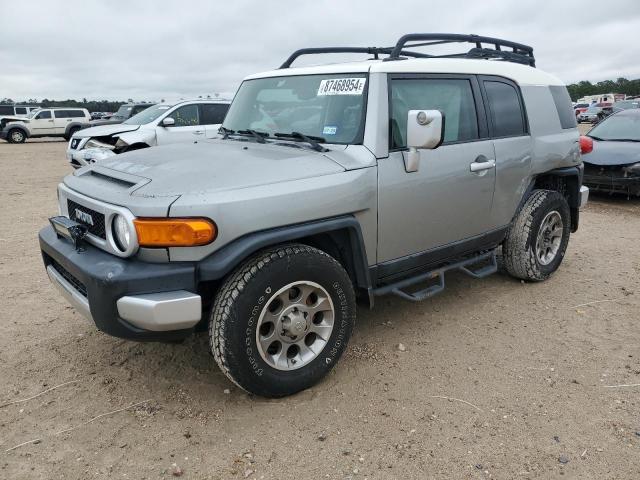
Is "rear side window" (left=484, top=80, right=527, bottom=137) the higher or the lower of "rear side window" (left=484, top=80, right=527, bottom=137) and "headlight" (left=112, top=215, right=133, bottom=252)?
the higher

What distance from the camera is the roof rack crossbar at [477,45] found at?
3713 mm

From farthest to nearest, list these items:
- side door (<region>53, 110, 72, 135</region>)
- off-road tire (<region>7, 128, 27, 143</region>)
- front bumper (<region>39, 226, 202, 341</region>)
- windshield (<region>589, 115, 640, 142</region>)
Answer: side door (<region>53, 110, 72, 135</region>) → off-road tire (<region>7, 128, 27, 143</region>) → windshield (<region>589, 115, 640, 142</region>) → front bumper (<region>39, 226, 202, 341</region>)

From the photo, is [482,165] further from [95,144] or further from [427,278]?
[95,144]

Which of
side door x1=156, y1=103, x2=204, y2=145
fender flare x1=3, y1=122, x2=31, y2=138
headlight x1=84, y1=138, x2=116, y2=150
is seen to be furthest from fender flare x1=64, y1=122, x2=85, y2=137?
side door x1=156, y1=103, x2=204, y2=145

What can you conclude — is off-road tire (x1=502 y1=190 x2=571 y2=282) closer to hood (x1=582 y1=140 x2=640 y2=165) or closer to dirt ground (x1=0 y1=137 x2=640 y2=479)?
dirt ground (x1=0 y1=137 x2=640 y2=479)

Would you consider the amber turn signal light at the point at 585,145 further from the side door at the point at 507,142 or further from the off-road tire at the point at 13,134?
the off-road tire at the point at 13,134

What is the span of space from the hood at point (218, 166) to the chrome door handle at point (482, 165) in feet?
4.06

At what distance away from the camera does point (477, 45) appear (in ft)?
15.1

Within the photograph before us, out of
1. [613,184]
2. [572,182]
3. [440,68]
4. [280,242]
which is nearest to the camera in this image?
[280,242]

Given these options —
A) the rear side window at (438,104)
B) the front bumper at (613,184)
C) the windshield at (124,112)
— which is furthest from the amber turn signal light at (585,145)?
the windshield at (124,112)

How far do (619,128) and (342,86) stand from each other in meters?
8.05

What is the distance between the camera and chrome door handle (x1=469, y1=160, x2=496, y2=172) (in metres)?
3.86

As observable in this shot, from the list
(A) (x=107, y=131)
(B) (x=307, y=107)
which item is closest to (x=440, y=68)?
(B) (x=307, y=107)

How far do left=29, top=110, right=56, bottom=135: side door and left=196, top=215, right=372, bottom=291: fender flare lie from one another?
91.9 feet
